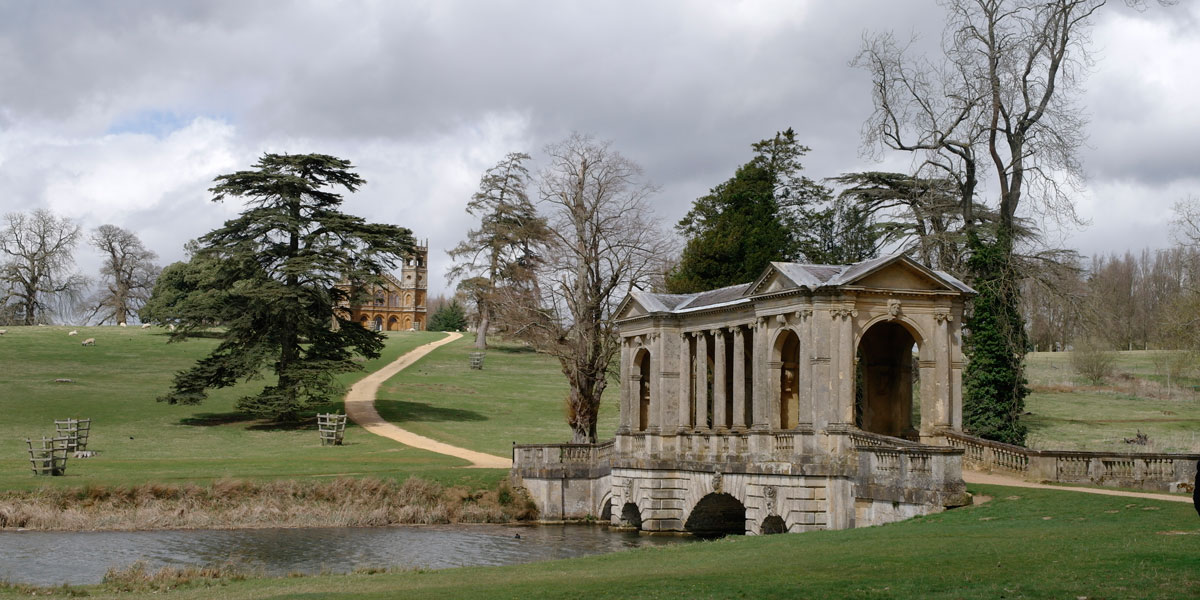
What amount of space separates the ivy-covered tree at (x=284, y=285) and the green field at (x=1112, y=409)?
103ft

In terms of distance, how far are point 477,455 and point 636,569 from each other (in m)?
28.5

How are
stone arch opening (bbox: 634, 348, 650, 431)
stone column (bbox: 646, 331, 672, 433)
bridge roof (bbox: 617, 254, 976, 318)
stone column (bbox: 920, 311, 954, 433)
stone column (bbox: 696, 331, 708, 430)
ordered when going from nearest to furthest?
1. bridge roof (bbox: 617, 254, 976, 318)
2. stone column (bbox: 920, 311, 954, 433)
3. stone column (bbox: 696, 331, 708, 430)
4. stone column (bbox: 646, 331, 672, 433)
5. stone arch opening (bbox: 634, 348, 650, 431)

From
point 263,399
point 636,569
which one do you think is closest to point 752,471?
point 636,569

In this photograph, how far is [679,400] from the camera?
36594mm

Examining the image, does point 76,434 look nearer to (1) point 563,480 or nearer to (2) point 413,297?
(1) point 563,480

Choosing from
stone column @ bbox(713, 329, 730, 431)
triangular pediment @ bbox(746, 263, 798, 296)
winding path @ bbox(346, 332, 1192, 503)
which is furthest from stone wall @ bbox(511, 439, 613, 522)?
triangular pediment @ bbox(746, 263, 798, 296)

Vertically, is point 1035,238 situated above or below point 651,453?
above

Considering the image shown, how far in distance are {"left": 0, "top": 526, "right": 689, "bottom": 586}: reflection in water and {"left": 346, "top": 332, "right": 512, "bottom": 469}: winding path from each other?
8351 mm

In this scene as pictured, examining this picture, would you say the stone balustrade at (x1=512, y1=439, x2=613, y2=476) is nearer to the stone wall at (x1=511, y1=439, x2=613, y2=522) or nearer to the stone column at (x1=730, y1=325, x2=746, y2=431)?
the stone wall at (x1=511, y1=439, x2=613, y2=522)

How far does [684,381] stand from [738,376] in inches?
111

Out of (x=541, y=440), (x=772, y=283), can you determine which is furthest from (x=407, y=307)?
(x=772, y=283)

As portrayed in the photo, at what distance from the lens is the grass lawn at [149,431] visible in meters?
38.9

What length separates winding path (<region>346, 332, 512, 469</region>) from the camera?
149ft

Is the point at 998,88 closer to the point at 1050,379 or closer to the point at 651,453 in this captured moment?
the point at 651,453
